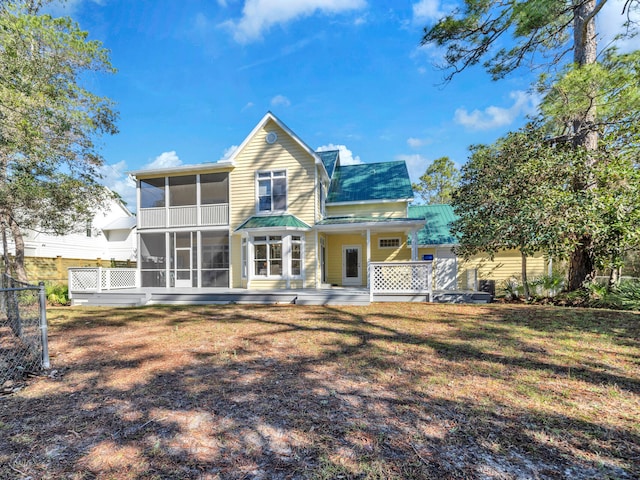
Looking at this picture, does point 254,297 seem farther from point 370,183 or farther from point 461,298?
point 370,183

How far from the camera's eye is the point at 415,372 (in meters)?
4.10

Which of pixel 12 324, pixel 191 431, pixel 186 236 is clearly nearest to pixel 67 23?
pixel 186 236

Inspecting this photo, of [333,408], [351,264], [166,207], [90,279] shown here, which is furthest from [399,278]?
[90,279]

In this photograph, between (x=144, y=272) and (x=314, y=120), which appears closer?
(x=144, y=272)

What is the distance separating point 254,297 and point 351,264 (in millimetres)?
5674

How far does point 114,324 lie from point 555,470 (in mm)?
9013

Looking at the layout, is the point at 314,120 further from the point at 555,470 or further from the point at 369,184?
the point at 555,470

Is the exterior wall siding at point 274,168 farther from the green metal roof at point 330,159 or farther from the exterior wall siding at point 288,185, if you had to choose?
the green metal roof at point 330,159

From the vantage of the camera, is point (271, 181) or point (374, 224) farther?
point (271, 181)

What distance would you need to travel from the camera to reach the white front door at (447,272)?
15133 millimetres

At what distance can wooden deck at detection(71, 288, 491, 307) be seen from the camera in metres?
10.8

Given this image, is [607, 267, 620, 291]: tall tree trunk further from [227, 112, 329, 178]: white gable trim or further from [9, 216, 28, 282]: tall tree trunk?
[9, 216, 28, 282]: tall tree trunk

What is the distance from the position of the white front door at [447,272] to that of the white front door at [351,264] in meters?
3.97

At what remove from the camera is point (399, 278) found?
11.2 metres
